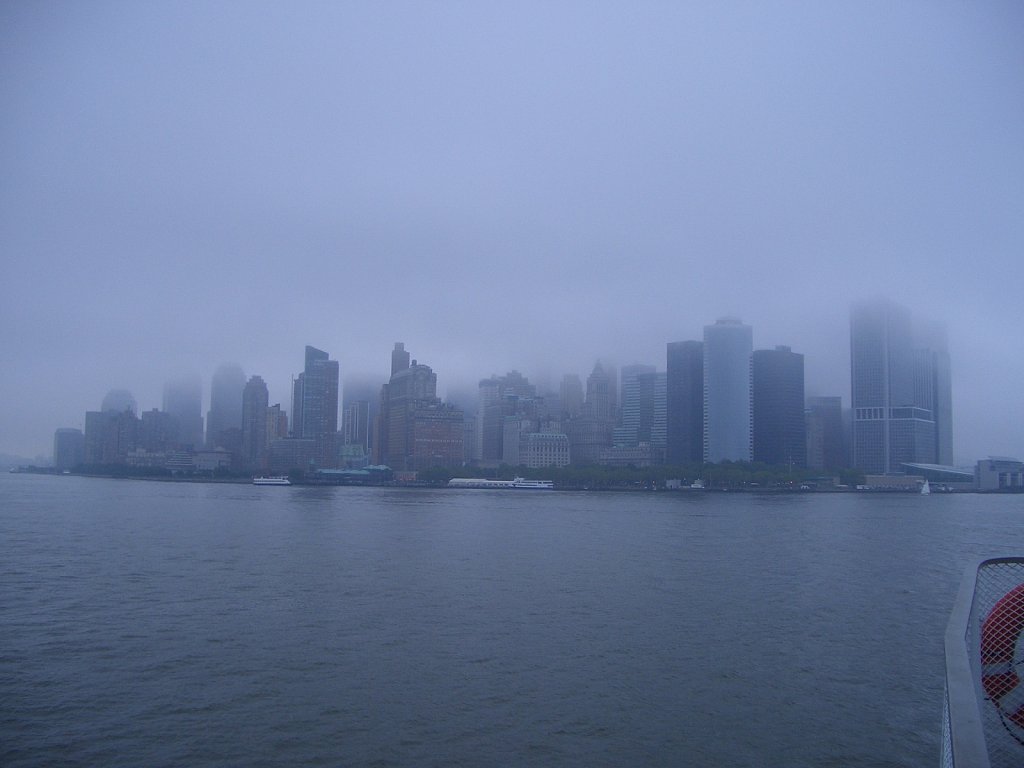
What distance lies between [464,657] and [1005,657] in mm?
11300

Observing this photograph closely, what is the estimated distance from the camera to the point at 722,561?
30.5 meters

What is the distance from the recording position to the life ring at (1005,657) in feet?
17.7

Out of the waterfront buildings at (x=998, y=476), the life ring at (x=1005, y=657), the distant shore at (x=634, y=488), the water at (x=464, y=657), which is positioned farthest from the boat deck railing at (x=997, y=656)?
the waterfront buildings at (x=998, y=476)

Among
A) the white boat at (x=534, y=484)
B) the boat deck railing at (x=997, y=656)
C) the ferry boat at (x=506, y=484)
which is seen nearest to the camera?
the boat deck railing at (x=997, y=656)

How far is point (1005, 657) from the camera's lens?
18.7ft

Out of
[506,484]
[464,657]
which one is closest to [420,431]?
[506,484]

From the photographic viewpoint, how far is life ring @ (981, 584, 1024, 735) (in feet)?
17.7

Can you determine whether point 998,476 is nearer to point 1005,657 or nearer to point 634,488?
point 634,488

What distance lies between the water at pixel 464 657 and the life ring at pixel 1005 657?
603 centimetres

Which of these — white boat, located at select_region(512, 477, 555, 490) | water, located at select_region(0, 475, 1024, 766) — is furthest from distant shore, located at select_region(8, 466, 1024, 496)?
water, located at select_region(0, 475, 1024, 766)

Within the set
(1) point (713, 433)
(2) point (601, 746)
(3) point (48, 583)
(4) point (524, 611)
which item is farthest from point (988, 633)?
(1) point (713, 433)

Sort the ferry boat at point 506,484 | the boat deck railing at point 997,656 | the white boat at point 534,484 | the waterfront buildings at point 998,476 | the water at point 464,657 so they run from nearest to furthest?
the boat deck railing at point 997,656 < the water at point 464,657 < the white boat at point 534,484 < the ferry boat at point 506,484 < the waterfront buildings at point 998,476

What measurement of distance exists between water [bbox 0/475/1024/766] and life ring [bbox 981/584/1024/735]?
603 cm

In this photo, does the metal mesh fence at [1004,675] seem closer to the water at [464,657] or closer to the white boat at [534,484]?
the water at [464,657]
